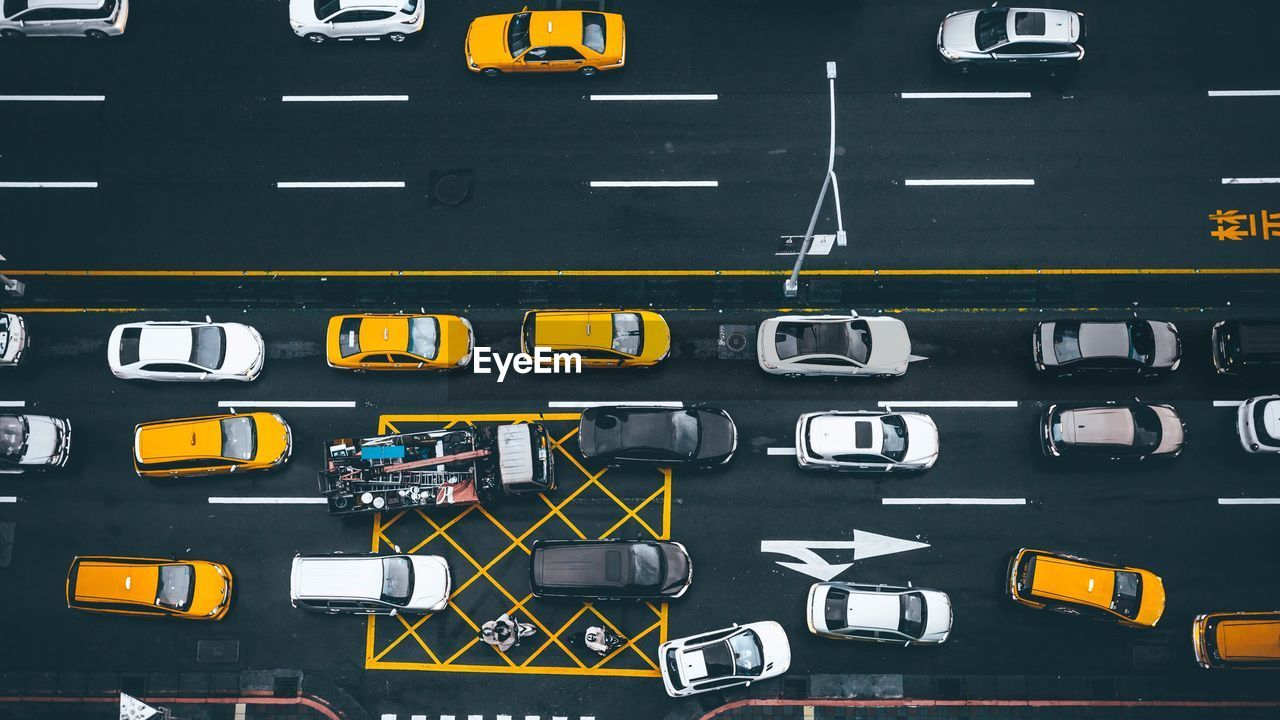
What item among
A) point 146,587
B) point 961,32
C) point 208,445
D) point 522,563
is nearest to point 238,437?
point 208,445

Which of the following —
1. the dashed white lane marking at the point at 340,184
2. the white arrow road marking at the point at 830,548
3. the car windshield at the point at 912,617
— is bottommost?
the car windshield at the point at 912,617

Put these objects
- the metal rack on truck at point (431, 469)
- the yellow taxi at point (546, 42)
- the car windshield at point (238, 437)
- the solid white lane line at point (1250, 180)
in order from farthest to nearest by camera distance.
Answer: the solid white lane line at point (1250, 180)
the yellow taxi at point (546, 42)
the car windshield at point (238, 437)
the metal rack on truck at point (431, 469)

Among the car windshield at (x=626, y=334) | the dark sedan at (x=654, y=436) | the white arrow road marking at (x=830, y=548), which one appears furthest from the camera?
the car windshield at (x=626, y=334)

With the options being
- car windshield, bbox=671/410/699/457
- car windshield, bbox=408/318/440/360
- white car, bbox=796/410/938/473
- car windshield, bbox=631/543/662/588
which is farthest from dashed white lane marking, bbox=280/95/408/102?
white car, bbox=796/410/938/473

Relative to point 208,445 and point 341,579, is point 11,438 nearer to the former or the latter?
point 208,445

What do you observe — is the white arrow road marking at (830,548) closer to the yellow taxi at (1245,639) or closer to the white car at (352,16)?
the yellow taxi at (1245,639)

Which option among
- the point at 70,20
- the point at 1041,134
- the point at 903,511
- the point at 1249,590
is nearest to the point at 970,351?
the point at 903,511

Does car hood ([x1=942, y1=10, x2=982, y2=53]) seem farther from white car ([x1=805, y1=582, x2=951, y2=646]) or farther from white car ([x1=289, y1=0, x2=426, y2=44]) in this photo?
white car ([x1=289, y1=0, x2=426, y2=44])

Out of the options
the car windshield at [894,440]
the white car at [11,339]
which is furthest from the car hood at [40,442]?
the car windshield at [894,440]
